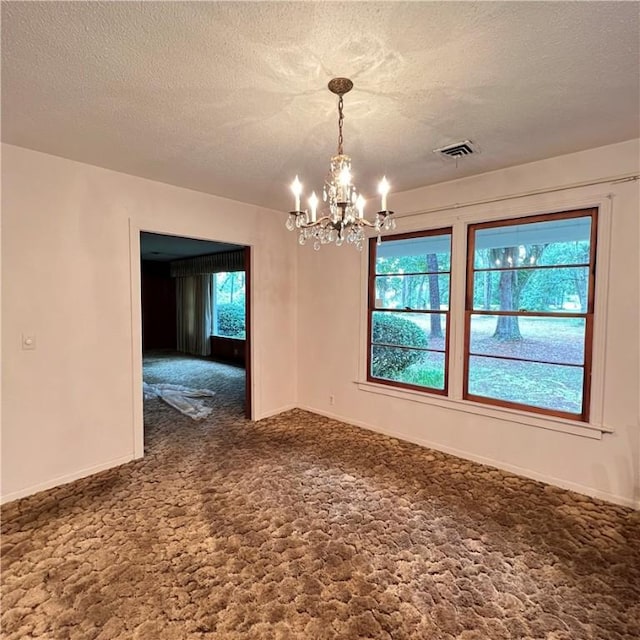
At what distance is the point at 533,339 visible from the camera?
3096mm

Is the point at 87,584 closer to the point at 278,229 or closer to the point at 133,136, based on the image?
the point at 133,136

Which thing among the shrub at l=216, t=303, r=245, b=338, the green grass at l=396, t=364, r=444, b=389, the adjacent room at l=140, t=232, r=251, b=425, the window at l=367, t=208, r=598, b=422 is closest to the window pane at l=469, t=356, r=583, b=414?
the window at l=367, t=208, r=598, b=422

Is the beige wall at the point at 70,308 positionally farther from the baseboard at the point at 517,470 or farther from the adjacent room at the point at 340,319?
the baseboard at the point at 517,470

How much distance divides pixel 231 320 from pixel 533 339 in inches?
273

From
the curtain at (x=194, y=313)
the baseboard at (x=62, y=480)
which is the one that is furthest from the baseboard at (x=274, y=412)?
the curtain at (x=194, y=313)

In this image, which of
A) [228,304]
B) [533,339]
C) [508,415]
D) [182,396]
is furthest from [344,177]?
[228,304]

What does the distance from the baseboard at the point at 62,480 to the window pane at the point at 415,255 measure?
3166 millimetres

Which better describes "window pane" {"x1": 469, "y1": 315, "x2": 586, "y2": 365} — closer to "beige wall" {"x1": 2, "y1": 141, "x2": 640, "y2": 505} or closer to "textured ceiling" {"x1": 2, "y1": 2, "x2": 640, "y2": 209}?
"beige wall" {"x1": 2, "y1": 141, "x2": 640, "y2": 505}

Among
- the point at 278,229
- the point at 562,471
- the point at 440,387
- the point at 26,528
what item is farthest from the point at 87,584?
the point at 278,229

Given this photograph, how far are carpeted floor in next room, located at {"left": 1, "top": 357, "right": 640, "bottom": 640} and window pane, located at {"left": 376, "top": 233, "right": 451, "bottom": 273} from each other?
189 centimetres

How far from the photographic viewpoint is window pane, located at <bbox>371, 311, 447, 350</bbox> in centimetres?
365

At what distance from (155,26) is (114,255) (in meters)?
2.10

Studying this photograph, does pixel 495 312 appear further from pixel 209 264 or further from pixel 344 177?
pixel 209 264

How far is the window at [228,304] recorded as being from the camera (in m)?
8.56
